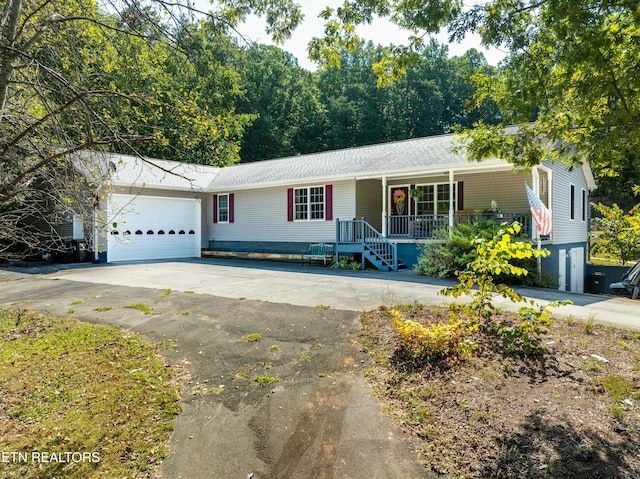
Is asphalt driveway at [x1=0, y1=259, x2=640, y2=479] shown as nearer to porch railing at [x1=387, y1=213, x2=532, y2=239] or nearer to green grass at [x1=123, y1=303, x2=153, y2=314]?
green grass at [x1=123, y1=303, x2=153, y2=314]

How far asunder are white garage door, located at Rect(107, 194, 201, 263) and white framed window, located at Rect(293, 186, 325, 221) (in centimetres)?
474

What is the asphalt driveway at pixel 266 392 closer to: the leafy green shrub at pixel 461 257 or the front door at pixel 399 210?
the leafy green shrub at pixel 461 257

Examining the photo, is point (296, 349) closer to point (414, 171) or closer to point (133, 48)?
point (133, 48)

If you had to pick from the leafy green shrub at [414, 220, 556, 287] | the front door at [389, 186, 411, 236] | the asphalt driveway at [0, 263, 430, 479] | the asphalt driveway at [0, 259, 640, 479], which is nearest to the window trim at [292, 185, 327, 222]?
the front door at [389, 186, 411, 236]

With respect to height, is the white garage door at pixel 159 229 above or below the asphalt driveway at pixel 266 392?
above

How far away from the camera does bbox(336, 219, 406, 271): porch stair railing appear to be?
13.5m

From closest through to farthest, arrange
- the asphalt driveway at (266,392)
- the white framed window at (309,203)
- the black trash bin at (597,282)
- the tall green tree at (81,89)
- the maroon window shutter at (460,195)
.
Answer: the asphalt driveway at (266,392) < the tall green tree at (81,89) < the maroon window shutter at (460,195) < the white framed window at (309,203) < the black trash bin at (597,282)

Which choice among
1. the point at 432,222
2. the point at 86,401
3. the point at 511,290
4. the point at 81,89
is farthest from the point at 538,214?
the point at 86,401

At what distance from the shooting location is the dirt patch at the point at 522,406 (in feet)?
9.66

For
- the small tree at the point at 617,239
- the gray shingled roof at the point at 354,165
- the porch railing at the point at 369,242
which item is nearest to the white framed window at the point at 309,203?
the gray shingled roof at the point at 354,165

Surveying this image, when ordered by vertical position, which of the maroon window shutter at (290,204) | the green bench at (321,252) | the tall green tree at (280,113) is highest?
the tall green tree at (280,113)

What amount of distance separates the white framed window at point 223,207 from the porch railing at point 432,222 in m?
8.23

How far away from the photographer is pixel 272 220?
17562 millimetres

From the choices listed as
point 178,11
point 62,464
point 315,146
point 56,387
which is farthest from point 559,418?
point 315,146
